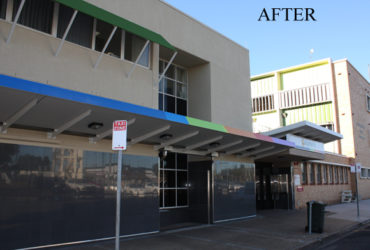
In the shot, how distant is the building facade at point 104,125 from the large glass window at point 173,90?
52 millimetres

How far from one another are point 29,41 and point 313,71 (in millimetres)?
29844

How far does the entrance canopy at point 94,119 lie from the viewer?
6.80 metres

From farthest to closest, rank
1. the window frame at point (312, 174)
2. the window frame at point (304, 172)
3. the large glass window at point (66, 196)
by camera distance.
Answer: the window frame at point (312, 174) < the window frame at point (304, 172) < the large glass window at point (66, 196)

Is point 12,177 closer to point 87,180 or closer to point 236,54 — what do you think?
point 87,180

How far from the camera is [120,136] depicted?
231 inches

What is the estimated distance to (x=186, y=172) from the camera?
49.2ft

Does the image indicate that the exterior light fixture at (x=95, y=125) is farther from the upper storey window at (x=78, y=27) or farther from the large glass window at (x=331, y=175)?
the large glass window at (x=331, y=175)

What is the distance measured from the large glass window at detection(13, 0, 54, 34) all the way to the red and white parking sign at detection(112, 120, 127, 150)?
5329 mm

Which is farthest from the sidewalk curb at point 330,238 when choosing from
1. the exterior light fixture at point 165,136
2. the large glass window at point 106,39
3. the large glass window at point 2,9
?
the large glass window at point 2,9

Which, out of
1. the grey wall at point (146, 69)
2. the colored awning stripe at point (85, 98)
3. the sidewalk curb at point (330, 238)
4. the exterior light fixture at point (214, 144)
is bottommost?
the sidewalk curb at point (330, 238)

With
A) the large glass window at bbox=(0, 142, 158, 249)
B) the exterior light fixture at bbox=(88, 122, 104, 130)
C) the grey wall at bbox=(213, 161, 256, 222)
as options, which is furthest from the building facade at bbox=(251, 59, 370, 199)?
the exterior light fixture at bbox=(88, 122, 104, 130)

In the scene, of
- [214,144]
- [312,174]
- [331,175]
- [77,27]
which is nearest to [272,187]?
[312,174]

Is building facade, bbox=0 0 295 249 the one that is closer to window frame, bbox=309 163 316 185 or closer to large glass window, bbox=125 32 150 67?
large glass window, bbox=125 32 150 67

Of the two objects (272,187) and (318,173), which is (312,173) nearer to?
(318,173)
